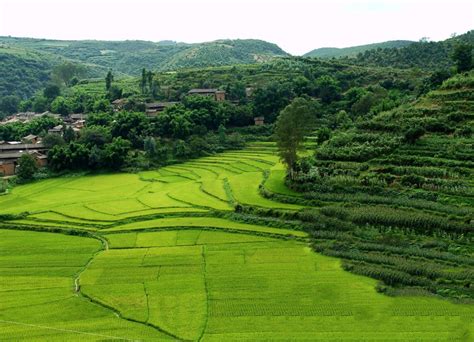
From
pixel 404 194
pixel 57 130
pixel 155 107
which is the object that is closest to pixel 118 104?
pixel 155 107

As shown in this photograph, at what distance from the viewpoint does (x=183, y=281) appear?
27250 millimetres

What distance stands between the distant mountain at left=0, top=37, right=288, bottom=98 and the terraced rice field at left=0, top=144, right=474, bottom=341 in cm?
8880

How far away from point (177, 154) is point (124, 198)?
56.1 ft

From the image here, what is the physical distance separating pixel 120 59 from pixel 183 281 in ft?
559

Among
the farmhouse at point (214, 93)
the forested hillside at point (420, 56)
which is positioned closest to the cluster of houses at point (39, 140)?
the farmhouse at point (214, 93)

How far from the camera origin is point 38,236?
35.9m

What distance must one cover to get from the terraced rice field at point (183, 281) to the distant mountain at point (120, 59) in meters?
88.8

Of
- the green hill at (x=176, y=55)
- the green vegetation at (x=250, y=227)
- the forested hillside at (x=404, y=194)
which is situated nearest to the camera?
the green vegetation at (x=250, y=227)

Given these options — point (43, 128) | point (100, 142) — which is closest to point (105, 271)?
point (100, 142)

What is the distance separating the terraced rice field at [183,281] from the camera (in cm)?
2228

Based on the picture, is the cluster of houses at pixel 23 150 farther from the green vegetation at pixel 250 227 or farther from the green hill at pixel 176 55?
the green hill at pixel 176 55

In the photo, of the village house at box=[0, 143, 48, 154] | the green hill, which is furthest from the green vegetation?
the green hill

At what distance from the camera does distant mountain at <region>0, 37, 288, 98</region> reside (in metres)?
131

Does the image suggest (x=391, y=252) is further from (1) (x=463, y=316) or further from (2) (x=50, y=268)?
(2) (x=50, y=268)
